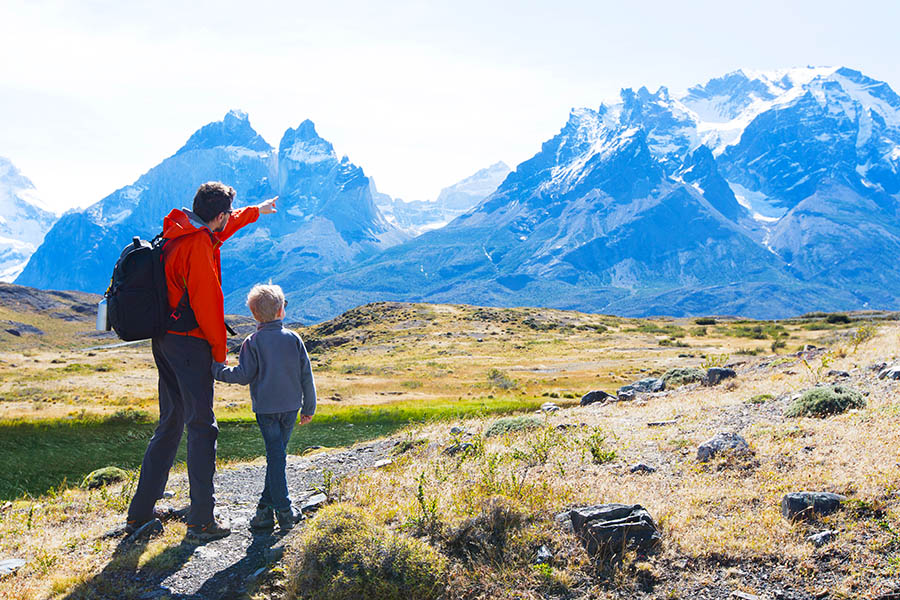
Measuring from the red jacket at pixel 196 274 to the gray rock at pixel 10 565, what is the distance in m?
3.39

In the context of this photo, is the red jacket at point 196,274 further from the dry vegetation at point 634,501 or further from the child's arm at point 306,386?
the dry vegetation at point 634,501

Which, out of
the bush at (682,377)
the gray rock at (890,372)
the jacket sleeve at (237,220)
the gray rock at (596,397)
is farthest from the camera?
the bush at (682,377)

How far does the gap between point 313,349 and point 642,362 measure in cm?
5977

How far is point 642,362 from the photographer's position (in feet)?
198

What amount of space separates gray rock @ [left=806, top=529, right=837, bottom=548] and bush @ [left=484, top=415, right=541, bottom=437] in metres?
8.67

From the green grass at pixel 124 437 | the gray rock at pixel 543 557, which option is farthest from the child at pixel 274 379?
the green grass at pixel 124 437

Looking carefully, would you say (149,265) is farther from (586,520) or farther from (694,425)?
(694,425)

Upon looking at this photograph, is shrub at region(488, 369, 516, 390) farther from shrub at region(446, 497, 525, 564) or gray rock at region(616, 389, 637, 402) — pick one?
shrub at region(446, 497, 525, 564)

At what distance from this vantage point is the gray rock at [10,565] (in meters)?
7.16

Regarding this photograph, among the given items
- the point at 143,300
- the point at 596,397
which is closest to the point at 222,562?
the point at 143,300

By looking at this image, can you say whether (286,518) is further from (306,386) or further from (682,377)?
(682,377)

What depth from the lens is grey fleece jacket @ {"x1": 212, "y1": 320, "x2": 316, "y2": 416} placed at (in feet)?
27.5

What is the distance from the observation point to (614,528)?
24.0 ft

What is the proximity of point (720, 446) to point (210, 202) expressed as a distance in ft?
31.0
